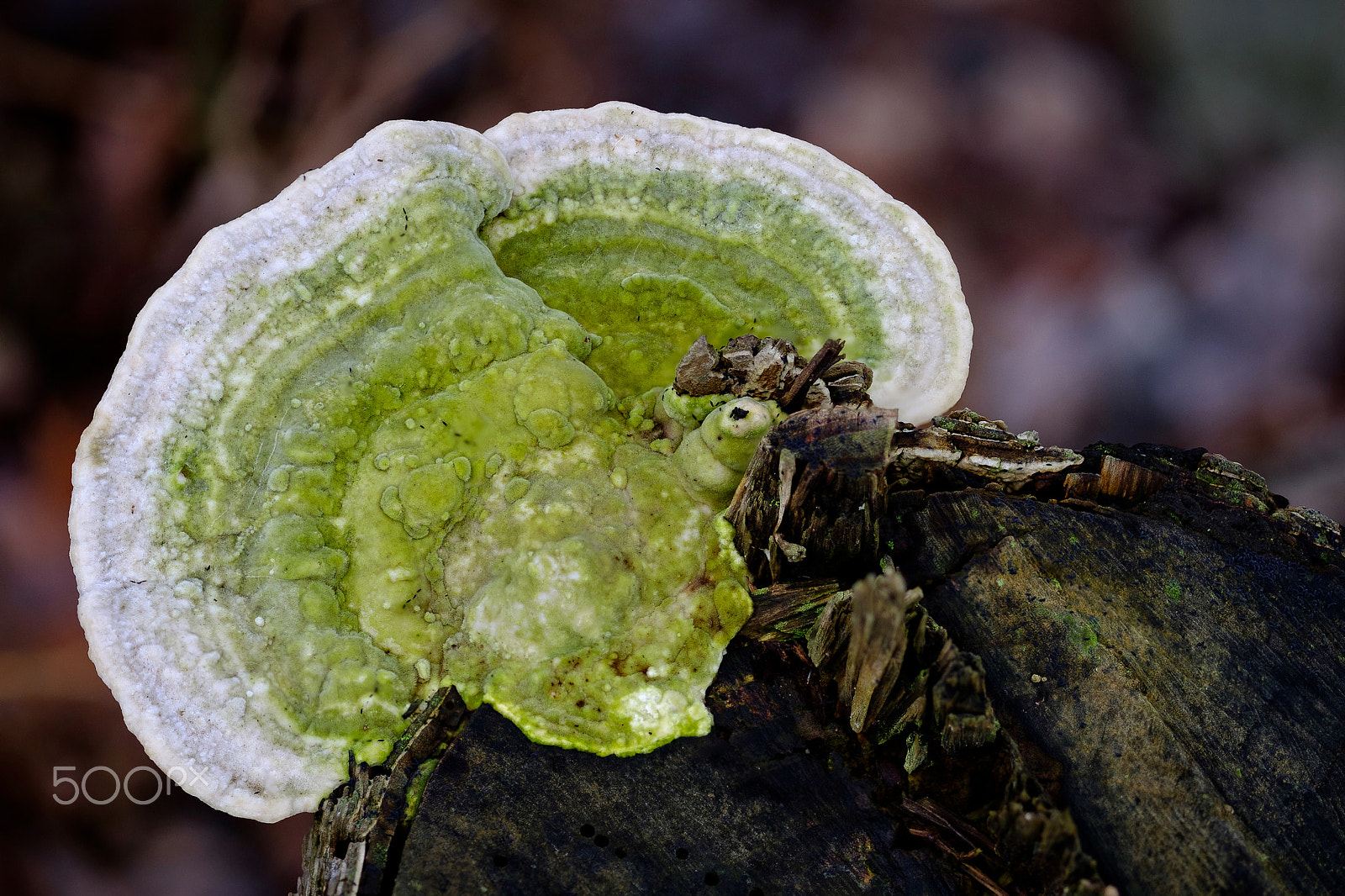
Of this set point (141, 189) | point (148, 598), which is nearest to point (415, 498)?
point (148, 598)

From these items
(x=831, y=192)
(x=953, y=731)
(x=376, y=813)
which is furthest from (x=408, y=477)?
(x=831, y=192)

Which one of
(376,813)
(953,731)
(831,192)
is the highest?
(831,192)

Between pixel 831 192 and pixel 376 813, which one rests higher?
pixel 831 192

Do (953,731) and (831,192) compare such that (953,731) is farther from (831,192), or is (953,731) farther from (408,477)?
(831,192)

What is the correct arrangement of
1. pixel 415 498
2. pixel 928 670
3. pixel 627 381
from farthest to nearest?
1. pixel 627 381
2. pixel 415 498
3. pixel 928 670

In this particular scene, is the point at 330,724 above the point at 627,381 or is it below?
below

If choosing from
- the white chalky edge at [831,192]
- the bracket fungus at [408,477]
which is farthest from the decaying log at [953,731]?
the white chalky edge at [831,192]

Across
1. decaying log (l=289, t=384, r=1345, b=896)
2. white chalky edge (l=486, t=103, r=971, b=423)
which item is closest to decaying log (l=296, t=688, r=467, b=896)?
decaying log (l=289, t=384, r=1345, b=896)

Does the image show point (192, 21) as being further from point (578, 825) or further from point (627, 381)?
point (578, 825)

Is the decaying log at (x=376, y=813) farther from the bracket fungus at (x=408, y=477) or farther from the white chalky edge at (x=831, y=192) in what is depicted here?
the white chalky edge at (x=831, y=192)
